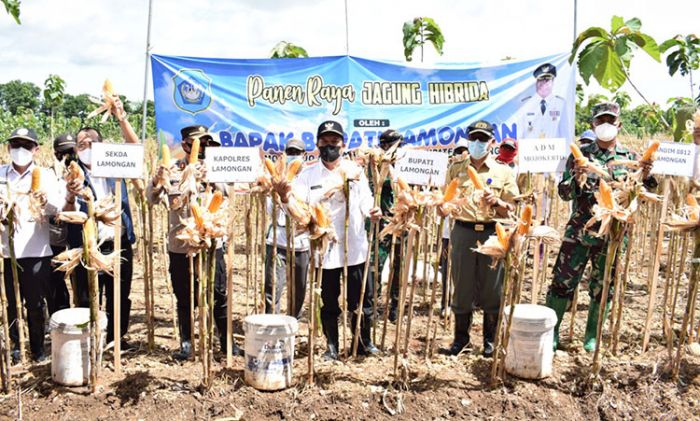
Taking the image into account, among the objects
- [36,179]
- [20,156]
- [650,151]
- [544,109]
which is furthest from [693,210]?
[20,156]

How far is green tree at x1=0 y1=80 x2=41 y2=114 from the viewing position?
61875mm

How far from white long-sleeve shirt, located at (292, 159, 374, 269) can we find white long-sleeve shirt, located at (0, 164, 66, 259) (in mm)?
1600

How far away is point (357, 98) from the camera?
662cm

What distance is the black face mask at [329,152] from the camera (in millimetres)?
3957

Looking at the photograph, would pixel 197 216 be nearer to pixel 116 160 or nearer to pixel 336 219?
pixel 116 160

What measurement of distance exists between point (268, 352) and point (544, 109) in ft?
15.7

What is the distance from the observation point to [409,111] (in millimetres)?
6758

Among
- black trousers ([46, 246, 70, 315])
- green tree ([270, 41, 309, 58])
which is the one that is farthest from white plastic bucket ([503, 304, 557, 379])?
green tree ([270, 41, 309, 58])

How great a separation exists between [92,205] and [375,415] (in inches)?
79.9

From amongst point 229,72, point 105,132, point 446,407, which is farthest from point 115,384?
point 105,132

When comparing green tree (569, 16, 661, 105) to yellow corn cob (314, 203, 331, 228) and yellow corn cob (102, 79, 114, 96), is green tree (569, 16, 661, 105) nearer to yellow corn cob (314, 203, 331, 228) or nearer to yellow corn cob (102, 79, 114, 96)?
yellow corn cob (314, 203, 331, 228)

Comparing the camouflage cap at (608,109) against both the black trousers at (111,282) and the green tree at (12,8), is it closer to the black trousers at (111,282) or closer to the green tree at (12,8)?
the black trousers at (111,282)

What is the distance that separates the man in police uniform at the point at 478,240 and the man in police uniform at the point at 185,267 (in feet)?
5.43

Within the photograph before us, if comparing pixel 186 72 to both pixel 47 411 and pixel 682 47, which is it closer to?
pixel 47 411
